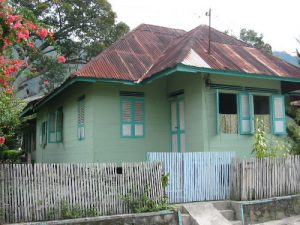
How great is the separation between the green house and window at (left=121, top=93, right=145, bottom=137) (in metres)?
0.03

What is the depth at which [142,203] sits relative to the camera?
8.43 m

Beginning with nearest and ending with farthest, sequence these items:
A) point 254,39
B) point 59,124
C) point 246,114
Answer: point 246,114 → point 59,124 → point 254,39

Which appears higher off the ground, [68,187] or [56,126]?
[56,126]

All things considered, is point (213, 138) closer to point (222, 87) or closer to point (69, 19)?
point (222, 87)

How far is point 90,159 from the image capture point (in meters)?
12.7

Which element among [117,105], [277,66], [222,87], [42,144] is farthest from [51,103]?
[277,66]

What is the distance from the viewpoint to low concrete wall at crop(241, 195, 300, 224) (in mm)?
9188

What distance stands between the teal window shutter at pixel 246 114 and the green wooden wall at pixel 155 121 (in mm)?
254

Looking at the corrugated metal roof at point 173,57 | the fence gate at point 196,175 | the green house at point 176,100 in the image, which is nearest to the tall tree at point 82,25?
the corrugated metal roof at point 173,57

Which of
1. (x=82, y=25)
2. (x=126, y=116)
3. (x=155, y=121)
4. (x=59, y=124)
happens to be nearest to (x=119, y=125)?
(x=126, y=116)

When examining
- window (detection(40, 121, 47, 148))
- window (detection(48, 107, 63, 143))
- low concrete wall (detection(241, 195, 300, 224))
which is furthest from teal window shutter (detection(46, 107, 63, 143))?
low concrete wall (detection(241, 195, 300, 224))

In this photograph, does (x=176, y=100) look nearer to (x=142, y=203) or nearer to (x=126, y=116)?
(x=126, y=116)

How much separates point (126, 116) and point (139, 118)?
1.52 feet

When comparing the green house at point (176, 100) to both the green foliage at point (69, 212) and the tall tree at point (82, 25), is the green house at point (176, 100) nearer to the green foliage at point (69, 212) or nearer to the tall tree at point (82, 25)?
the green foliage at point (69, 212)
